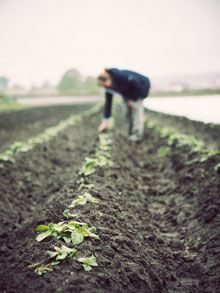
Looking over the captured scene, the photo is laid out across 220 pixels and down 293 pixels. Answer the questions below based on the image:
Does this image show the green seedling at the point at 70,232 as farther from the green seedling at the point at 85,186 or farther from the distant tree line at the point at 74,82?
the distant tree line at the point at 74,82

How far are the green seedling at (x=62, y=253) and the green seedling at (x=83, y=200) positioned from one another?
0.92 metres

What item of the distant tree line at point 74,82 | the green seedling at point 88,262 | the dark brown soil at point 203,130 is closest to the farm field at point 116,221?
the green seedling at point 88,262

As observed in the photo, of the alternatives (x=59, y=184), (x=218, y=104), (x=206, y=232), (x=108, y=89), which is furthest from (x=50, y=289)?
(x=218, y=104)

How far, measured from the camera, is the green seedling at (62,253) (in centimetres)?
259

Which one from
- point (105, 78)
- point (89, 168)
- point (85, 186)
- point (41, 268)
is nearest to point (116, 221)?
point (85, 186)

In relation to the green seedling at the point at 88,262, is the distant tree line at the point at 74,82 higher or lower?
higher

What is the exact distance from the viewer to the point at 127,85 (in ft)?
24.8

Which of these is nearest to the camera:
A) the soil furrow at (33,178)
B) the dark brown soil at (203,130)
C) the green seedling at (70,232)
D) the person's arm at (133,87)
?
the green seedling at (70,232)

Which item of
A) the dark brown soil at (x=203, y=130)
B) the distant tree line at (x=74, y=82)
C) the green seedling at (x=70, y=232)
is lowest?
the green seedling at (x=70, y=232)

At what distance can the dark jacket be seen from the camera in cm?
741

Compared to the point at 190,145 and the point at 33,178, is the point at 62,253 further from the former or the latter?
the point at 190,145

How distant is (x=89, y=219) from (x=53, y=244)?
22.6 inches

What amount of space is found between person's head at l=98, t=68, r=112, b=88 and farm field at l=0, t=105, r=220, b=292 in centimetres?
133

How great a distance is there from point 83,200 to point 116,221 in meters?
0.45
